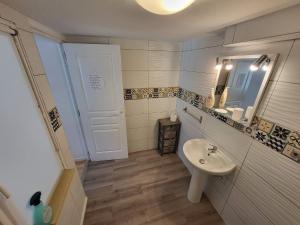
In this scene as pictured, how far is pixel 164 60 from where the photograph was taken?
2.13m

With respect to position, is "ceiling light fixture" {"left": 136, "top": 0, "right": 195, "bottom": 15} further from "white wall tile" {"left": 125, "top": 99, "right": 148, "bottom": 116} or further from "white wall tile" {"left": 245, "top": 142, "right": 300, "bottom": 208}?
"white wall tile" {"left": 125, "top": 99, "right": 148, "bottom": 116}

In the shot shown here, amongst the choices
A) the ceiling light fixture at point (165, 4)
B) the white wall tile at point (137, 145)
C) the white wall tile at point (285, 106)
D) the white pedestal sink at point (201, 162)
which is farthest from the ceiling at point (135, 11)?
the white wall tile at point (137, 145)

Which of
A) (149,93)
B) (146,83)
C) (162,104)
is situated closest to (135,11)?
(146,83)

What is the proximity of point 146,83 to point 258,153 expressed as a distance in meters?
1.66

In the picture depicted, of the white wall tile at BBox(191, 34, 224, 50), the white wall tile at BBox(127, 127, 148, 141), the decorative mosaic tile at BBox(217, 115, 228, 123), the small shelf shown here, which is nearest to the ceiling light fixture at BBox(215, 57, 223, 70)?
the white wall tile at BBox(191, 34, 224, 50)

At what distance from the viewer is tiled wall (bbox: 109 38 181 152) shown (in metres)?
2.01

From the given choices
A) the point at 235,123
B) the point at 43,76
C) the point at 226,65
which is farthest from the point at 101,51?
the point at 235,123

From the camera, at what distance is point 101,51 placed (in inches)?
68.7

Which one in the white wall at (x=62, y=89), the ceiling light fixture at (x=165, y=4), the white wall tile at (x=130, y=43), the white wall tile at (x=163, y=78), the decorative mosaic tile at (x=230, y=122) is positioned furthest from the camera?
the white wall tile at (x=163, y=78)

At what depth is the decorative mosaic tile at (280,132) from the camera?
910 mm

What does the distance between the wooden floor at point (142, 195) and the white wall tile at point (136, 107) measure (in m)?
0.86

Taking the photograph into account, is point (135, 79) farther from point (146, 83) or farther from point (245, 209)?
point (245, 209)

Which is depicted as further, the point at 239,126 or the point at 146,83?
the point at 146,83

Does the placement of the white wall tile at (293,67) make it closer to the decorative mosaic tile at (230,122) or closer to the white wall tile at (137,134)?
the decorative mosaic tile at (230,122)
